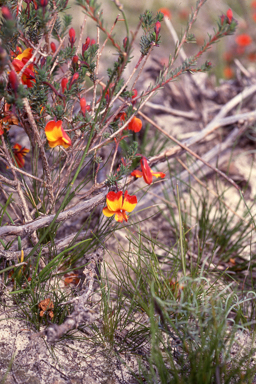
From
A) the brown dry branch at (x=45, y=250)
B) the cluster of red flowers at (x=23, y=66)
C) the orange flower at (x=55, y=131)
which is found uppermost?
the cluster of red flowers at (x=23, y=66)

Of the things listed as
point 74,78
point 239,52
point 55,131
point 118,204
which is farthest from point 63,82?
point 239,52

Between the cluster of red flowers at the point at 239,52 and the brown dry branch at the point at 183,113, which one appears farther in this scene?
the cluster of red flowers at the point at 239,52

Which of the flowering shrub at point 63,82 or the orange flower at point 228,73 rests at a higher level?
the orange flower at point 228,73

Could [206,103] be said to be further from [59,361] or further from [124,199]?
[59,361]

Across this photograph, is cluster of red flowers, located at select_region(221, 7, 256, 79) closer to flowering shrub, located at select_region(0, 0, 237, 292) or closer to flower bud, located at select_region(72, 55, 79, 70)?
flowering shrub, located at select_region(0, 0, 237, 292)

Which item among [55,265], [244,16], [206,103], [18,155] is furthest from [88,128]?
[244,16]

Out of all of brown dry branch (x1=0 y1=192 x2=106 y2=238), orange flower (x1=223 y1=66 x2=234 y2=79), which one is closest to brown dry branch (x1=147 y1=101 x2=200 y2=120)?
orange flower (x1=223 y1=66 x2=234 y2=79)

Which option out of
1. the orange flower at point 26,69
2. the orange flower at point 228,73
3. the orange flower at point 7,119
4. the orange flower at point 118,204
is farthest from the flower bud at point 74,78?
the orange flower at point 228,73

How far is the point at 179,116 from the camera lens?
8.54 feet

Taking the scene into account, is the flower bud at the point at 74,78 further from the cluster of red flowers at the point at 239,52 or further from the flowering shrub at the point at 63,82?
the cluster of red flowers at the point at 239,52

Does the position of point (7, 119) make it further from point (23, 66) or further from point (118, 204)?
point (118, 204)

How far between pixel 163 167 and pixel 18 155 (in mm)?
948

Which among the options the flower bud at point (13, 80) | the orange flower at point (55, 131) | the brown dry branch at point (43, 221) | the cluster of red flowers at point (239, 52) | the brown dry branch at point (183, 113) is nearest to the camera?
the flower bud at point (13, 80)

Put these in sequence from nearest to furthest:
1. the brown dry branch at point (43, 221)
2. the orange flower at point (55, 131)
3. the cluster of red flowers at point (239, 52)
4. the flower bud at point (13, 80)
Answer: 1. the flower bud at point (13, 80)
2. the orange flower at point (55, 131)
3. the brown dry branch at point (43, 221)
4. the cluster of red flowers at point (239, 52)
